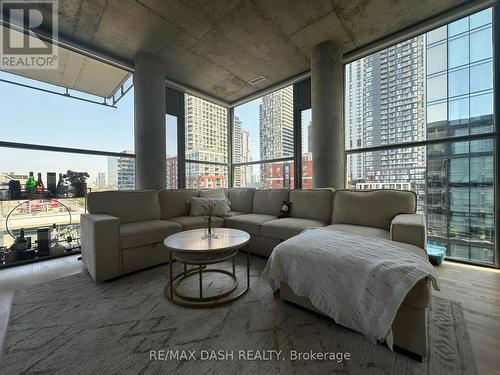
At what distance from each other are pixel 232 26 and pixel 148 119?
1.78 meters

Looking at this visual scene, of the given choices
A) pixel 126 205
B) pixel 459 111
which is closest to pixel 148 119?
pixel 126 205

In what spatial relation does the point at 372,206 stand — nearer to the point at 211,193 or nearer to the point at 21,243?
the point at 211,193

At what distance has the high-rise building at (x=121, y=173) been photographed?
128 inches

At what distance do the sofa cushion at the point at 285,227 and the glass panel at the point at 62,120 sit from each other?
2.66 meters

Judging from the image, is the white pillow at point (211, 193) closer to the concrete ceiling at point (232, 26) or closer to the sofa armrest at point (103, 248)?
the sofa armrest at point (103, 248)

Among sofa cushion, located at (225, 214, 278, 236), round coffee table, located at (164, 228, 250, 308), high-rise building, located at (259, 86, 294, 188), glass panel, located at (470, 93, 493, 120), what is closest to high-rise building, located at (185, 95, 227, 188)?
high-rise building, located at (259, 86, 294, 188)

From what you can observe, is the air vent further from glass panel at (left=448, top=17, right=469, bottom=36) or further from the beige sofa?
glass panel at (left=448, top=17, right=469, bottom=36)

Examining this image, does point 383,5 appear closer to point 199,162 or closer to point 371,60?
point 371,60

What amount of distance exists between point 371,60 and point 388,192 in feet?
7.07

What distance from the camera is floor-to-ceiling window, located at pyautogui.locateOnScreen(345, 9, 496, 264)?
228 centimetres

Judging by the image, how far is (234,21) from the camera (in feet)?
8.29

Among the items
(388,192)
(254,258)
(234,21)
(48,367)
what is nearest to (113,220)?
(48,367)

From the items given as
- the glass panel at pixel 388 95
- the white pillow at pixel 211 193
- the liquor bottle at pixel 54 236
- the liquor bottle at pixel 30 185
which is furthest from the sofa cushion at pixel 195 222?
the glass panel at pixel 388 95

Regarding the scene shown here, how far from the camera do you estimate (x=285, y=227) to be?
7.68 ft
